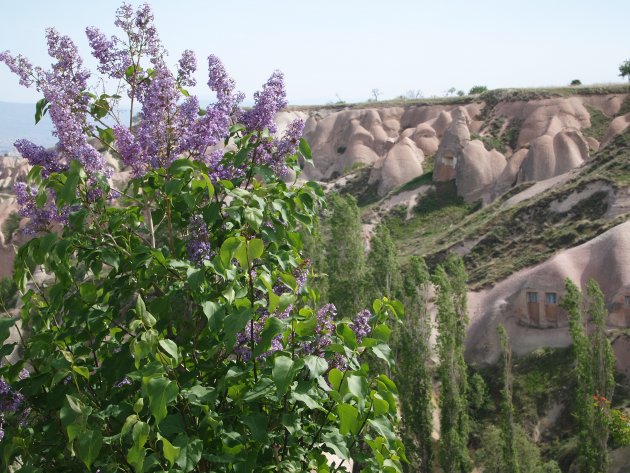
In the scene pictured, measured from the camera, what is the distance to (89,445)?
10.8 ft

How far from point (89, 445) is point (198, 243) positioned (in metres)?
1.60

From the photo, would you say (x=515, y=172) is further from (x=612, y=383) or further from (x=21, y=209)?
(x=21, y=209)

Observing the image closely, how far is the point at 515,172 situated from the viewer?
59031 millimetres

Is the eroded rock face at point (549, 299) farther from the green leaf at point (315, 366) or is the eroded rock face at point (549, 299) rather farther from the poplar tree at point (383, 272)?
the green leaf at point (315, 366)

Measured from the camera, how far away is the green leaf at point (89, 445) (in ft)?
10.8

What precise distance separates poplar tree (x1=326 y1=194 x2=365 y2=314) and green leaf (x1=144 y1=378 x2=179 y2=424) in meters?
28.8

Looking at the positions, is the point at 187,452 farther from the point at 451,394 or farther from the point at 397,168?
the point at 397,168

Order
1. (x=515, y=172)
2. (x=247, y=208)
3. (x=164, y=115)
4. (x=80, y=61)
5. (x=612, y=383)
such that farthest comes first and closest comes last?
(x=515, y=172), (x=612, y=383), (x=80, y=61), (x=164, y=115), (x=247, y=208)

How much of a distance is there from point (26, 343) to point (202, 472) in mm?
1393

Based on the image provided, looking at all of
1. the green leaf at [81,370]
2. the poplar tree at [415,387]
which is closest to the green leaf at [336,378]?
the green leaf at [81,370]

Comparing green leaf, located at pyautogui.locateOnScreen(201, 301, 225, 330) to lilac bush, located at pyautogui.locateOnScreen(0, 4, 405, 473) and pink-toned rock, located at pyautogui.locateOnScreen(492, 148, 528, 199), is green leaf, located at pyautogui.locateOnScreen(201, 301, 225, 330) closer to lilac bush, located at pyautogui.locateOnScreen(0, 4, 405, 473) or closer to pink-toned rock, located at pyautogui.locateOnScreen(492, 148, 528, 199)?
lilac bush, located at pyautogui.locateOnScreen(0, 4, 405, 473)

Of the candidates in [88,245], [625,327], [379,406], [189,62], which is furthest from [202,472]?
[625,327]

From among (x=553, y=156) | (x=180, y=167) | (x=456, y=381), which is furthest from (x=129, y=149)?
(x=553, y=156)

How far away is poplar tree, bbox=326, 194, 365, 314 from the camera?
32.8 metres
